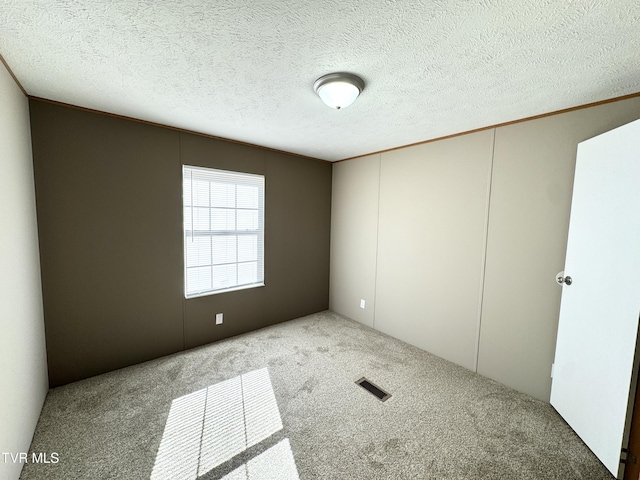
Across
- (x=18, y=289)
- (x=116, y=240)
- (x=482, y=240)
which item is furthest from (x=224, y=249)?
(x=482, y=240)

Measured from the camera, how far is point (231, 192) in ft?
9.95

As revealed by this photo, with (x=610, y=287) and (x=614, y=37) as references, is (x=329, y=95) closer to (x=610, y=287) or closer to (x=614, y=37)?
(x=614, y=37)

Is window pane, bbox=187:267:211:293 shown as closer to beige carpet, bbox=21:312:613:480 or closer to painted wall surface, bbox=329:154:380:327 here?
beige carpet, bbox=21:312:613:480

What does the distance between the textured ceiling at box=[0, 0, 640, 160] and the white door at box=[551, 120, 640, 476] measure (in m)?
0.50

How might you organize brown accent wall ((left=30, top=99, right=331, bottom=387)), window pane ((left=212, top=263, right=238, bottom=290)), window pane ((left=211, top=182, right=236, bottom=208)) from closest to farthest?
brown accent wall ((left=30, top=99, right=331, bottom=387)) → window pane ((left=211, top=182, right=236, bottom=208)) → window pane ((left=212, top=263, right=238, bottom=290))

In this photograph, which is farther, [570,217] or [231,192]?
[231,192]

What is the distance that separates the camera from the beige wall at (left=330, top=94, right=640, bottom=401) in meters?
2.03

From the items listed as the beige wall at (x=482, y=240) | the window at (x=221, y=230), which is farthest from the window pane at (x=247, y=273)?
the beige wall at (x=482, y=240)

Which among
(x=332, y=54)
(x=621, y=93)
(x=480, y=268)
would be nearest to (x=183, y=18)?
(x=332, y=54)

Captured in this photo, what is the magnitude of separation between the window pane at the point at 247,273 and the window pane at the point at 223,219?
19.9 inches

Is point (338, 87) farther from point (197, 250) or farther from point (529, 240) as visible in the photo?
point (197, 250)

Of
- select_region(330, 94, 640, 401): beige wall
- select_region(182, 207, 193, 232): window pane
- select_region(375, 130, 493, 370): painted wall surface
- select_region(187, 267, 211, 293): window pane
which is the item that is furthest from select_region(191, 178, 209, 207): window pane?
select_region(375, 130, 493, 370): painted wall surface

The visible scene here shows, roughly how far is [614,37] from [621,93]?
2.71ft

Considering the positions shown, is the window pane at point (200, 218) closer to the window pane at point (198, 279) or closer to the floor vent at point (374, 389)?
the window pane at point (198, 279)
